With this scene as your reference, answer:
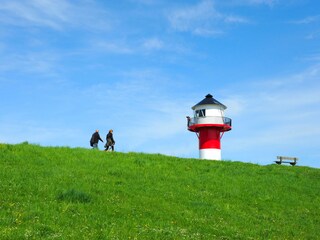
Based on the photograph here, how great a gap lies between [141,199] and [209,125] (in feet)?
93.1

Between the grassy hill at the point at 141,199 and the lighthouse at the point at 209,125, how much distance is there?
12895 mm

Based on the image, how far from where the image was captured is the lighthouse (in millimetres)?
46125

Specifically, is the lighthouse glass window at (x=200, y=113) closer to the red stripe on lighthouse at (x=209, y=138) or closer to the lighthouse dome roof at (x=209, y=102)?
the lighthouse dome roof at (x=209, y=102)

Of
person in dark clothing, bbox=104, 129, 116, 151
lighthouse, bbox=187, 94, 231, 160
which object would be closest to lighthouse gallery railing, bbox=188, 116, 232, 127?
lighthouse, bbox=187, 94, 231, 160

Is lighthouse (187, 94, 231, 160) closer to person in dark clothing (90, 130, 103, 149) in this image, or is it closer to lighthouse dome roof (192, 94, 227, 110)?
lighthouse dome roof (192, 94, 227, 110)

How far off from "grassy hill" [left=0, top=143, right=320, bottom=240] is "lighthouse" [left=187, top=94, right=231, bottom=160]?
42.3ft

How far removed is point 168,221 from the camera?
15812 mm

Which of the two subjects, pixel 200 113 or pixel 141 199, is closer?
pixel 141 199

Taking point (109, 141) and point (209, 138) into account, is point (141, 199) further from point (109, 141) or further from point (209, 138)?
point (209, 138)

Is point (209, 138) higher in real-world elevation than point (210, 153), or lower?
higher

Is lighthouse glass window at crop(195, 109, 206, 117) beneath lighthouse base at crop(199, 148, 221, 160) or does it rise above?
above

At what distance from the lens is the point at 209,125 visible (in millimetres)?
46406

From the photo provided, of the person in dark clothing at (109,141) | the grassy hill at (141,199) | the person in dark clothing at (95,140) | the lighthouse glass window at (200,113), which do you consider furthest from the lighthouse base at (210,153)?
the person in dark clothing at (95,140)

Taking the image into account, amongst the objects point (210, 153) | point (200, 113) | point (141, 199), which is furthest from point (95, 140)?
point (141, 199)
